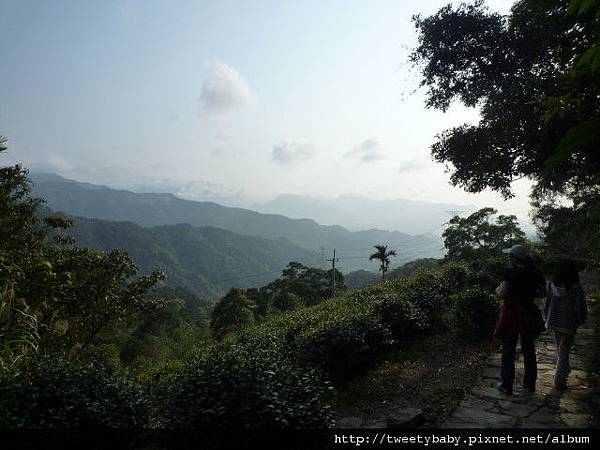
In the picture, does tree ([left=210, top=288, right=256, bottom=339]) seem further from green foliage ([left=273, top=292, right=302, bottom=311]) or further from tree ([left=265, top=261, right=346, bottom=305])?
tree ([left=265, top=261, right=346, bottom=305])

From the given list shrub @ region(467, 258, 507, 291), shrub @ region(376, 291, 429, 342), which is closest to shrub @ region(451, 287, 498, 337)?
shrub @ region(376, 291, 429, 342)

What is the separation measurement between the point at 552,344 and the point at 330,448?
20.6ft

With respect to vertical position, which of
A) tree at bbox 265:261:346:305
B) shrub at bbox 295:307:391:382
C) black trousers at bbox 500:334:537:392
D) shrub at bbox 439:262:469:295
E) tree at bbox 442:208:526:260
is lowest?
tree at bbox 265:261:346:305

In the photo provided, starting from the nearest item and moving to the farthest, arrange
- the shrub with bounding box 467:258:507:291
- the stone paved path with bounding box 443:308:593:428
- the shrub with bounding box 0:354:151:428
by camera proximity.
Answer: the shrub with bounding box 0:354:151:428, the stone paved path with bounding box 443:308:593:428, the shrub with bounding box 467:258:507:291

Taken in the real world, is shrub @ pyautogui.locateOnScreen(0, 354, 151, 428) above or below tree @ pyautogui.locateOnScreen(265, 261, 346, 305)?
above

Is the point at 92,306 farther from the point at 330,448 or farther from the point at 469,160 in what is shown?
the point at 469,160

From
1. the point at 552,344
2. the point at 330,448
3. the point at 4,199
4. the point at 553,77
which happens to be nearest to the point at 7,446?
the point at 330,448

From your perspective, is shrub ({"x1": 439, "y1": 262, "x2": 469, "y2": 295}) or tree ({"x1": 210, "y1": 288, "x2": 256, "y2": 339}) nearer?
shrub ({"x1": 439, "y1": 262, "x2": 469, "y2": 295})

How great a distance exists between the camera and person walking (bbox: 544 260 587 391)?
5566 millimetres

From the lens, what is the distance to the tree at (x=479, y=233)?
3503 centimetres

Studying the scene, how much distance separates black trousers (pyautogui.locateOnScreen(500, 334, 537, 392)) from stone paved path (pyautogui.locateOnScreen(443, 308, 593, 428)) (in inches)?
6.6

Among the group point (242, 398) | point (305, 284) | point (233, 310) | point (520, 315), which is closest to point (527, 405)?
point (520, 315)

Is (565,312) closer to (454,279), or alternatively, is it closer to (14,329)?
(14,329)

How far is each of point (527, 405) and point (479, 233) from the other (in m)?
35.6
